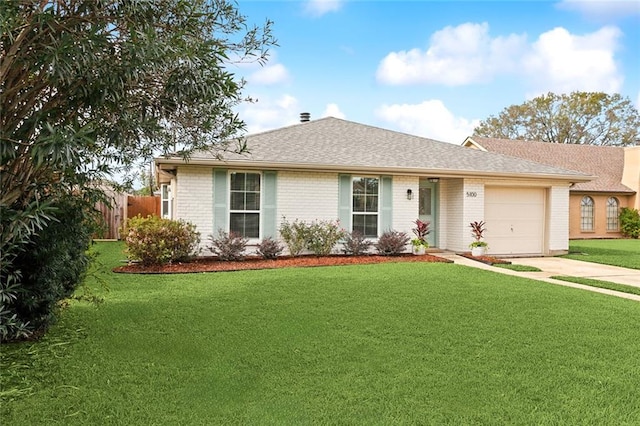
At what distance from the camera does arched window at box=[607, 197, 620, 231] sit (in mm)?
23969

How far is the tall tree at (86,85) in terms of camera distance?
3084mm

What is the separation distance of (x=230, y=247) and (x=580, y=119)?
3928 cm

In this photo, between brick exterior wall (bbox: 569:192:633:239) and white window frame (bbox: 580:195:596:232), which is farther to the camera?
white window frame (bbox: 580:195:596:232)

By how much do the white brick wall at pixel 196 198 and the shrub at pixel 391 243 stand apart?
5.03 metres

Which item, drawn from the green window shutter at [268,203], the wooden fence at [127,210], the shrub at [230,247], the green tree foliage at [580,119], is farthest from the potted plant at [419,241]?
the green tree foliage at [580,119]

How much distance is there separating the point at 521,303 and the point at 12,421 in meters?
6.75

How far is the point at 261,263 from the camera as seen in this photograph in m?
11.6

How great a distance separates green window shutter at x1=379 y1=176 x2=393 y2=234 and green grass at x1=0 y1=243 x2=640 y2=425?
234 inches

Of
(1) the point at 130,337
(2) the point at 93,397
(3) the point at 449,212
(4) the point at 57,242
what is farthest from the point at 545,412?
(3) the point at 449,212

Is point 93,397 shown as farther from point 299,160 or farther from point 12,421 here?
point 299,160

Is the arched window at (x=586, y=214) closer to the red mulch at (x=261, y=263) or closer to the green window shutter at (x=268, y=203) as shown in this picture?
the red mulch at (x=261, y=263)

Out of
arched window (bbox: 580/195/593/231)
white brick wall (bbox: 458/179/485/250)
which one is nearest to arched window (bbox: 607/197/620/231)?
arched window (bbox: 580/195/593/231)

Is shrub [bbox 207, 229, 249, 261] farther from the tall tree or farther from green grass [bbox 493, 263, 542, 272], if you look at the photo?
green grass [bbox 493, 263, 542, 272]

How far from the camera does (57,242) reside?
494 cm
